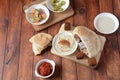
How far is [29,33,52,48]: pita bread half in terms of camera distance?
1.19m

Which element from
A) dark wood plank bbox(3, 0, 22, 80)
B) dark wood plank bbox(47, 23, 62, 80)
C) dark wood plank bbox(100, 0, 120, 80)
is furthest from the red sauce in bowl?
dark wood plank bbox(100, 0, 120, 80)

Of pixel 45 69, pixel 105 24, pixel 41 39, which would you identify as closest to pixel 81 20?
pixel 105 24

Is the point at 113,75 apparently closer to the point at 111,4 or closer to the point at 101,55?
the point at 101,55

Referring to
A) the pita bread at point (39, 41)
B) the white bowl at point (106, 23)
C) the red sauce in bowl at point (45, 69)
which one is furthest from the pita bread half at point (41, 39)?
the white bowl at point (106, 23)

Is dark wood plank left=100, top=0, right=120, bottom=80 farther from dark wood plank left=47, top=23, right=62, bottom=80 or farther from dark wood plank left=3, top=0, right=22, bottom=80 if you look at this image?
dark wood plank left=3, top=0, right=22, bottom=80

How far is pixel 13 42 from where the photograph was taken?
1284mm

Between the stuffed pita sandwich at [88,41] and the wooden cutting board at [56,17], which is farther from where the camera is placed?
the wooden cutting board at [56,17]

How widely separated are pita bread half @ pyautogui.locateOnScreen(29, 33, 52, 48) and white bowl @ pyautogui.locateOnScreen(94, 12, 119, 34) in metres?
0.26

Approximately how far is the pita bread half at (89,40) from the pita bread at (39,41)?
151mm

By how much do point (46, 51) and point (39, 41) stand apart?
0.07m

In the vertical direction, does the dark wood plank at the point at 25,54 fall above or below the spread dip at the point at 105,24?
below

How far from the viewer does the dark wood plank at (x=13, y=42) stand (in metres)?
1.21

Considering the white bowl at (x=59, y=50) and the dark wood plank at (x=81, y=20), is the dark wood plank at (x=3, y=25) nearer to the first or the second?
the white bowl at (x=59, y=50)

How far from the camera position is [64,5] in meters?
1.31
